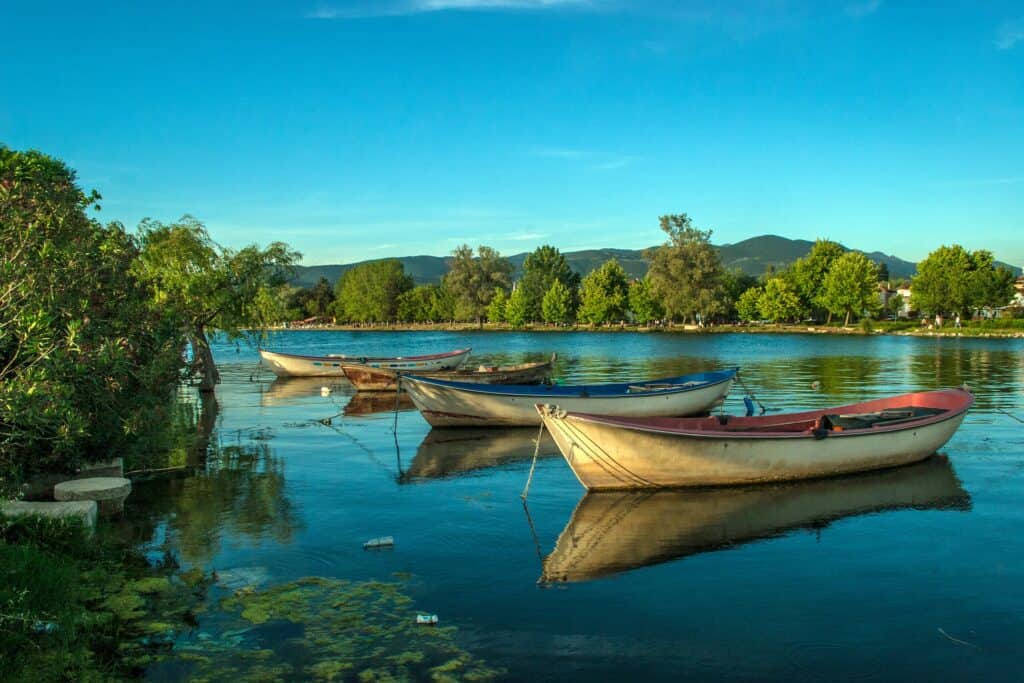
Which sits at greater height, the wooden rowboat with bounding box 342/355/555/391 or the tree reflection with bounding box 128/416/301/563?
the wooden rowboat with bounding box 342/355/555/391

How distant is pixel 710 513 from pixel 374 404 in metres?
20.6

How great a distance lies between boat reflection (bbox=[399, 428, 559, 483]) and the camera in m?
18.0

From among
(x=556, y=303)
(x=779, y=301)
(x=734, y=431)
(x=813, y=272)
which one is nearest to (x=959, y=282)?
(x=813, y=272)

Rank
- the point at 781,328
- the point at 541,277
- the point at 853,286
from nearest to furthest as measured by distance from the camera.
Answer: the point at 853,286
the point at 781,328
the point at 541,277

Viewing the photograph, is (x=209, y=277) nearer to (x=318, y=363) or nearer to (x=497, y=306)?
(x=318, y=363)

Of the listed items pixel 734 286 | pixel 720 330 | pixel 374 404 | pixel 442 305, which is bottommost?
pixel 374 404

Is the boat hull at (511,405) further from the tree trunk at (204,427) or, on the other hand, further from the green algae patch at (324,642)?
the green algae patch at (324,642)

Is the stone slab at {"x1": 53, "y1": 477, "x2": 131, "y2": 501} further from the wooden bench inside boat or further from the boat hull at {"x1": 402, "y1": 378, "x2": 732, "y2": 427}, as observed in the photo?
the wooden bench inside boat

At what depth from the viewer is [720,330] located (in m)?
124

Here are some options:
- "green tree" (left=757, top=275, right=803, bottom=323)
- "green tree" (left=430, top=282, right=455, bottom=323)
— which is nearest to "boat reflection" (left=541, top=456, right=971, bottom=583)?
"green tree" (left=757, top=275, right=803, bottom=323)

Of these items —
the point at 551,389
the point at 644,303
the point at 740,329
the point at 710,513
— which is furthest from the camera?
the point at 644,303

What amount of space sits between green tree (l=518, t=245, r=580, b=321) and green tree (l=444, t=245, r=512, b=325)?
6238 mm

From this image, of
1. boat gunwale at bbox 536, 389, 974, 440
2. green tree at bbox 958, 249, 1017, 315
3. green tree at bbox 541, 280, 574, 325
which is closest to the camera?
boat gunwale at bbox 536, 389, 974, 440

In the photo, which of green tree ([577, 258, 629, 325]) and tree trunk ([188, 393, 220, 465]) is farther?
green tree ([577, 258, 629, 325])
